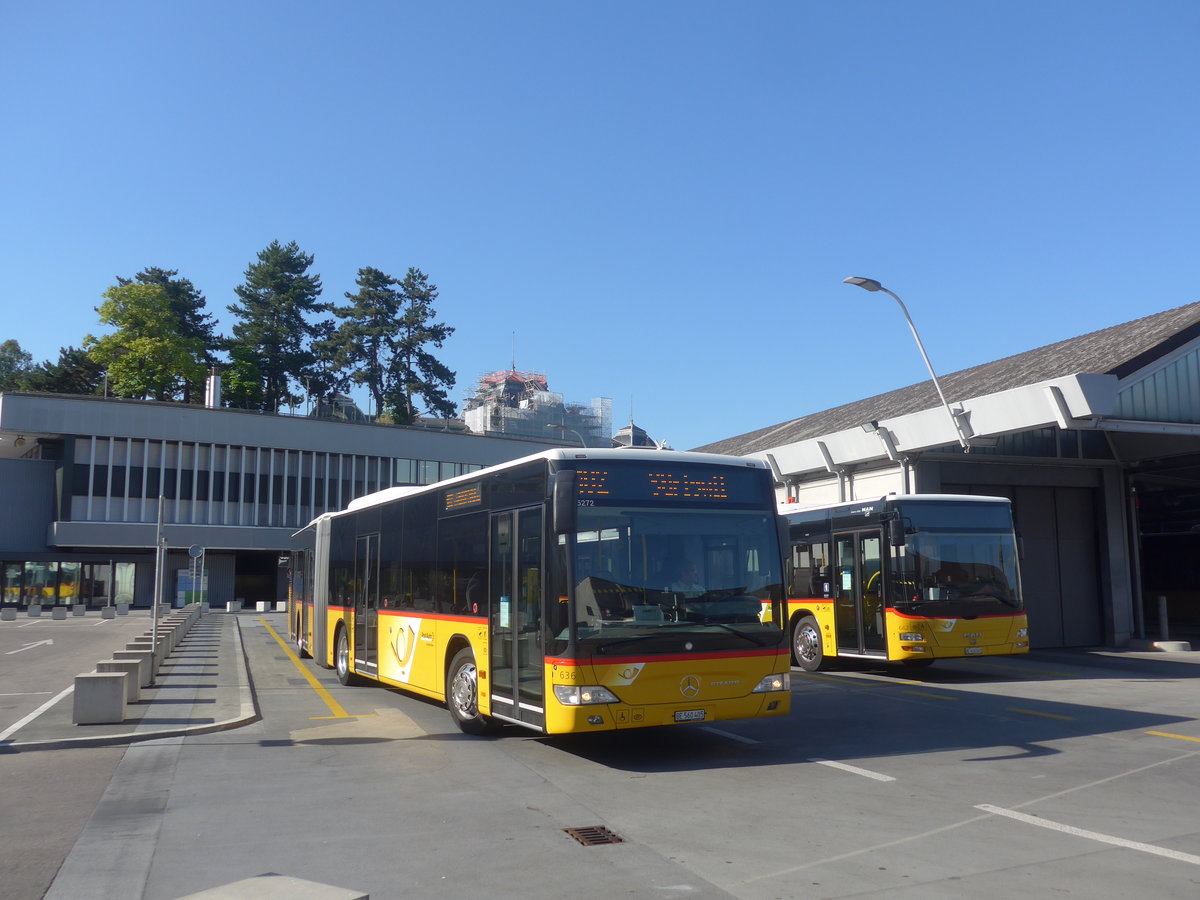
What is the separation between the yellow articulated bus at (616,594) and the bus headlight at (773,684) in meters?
0.02

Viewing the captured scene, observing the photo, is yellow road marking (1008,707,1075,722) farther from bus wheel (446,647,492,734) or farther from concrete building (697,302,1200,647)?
concrete building (697,302,1200,647)

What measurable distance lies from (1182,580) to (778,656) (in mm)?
39619

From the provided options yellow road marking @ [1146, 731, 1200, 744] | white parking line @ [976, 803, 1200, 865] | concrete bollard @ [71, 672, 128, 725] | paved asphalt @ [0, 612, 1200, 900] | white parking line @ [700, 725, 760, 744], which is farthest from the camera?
concrete bollard @ [71, 672, 128, 725]

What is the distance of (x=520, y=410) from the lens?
353ft

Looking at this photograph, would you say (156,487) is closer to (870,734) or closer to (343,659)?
(343,659)

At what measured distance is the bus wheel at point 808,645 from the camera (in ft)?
63.6

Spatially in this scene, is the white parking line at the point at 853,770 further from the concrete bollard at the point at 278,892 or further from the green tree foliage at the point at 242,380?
→ the green tree foliage at the point at 242,380

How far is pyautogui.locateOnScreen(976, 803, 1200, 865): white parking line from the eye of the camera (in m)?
6.41

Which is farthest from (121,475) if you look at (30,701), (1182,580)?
(1182,580)

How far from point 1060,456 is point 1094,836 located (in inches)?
810

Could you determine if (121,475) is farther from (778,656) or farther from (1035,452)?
(778,656)

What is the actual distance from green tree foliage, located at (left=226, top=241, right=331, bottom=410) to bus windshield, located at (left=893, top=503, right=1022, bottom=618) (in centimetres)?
7824

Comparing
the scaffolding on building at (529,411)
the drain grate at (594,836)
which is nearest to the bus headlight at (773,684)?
the drain grate at (594,836)

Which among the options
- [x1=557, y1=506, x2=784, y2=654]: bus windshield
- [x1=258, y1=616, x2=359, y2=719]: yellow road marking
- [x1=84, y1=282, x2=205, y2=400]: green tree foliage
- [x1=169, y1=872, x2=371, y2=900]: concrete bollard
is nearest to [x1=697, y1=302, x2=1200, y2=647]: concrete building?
[x1=557, y1=506, x2=784, y2=654]: bus windshield
